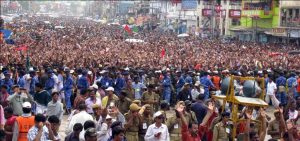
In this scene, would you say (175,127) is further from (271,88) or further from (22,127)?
(271,88)

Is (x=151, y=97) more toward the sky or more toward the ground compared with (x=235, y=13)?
more toward the ground

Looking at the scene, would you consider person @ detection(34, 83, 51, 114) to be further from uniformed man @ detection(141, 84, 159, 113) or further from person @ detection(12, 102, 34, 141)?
person @ detection(12, 102, 34, 141)

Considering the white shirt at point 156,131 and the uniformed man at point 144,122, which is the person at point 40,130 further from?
the uniformed man at point 144,122

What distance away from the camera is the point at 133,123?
9148 millimetres

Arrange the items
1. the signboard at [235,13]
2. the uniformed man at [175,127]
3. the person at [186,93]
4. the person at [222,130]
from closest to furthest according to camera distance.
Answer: the person at [222,130] → the uniformed man at [175,127] → the person at [186,93] → the signboard at [235,13]

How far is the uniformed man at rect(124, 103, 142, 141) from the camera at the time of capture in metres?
9.09

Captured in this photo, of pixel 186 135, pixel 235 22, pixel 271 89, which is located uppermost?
pixel 235 22

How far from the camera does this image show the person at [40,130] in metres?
7.89

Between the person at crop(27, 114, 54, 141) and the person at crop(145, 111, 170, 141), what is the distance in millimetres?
1443

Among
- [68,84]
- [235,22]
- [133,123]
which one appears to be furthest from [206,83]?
[235,22]

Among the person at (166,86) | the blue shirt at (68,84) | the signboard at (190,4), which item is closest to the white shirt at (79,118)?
the blue shirt at (68,84)

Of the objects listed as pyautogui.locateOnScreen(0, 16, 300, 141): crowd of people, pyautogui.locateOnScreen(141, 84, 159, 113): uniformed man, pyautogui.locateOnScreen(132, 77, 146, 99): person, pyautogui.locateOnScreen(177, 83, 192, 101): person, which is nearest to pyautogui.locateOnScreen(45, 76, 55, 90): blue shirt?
pyautogui.locateOnScreen(0, 16, 300, 141): crowd of people

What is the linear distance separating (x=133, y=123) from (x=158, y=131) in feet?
2.18

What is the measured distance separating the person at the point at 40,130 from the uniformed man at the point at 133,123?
4.70ft
